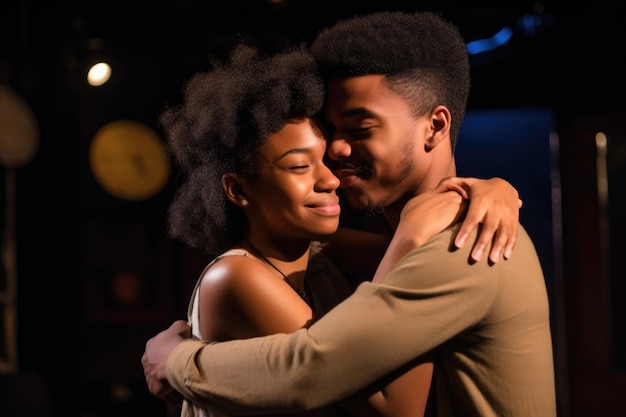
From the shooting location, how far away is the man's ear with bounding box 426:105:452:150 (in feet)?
6.36

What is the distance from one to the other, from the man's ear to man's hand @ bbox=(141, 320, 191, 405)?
0.75m

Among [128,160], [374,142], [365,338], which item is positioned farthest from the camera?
[128,160]

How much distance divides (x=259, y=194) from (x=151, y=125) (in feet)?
14.8

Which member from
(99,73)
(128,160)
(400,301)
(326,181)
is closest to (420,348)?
(400,301)

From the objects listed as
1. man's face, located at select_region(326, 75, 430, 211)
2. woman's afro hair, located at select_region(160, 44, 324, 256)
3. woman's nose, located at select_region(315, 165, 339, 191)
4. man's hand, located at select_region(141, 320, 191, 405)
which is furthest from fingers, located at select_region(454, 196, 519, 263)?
man's hand, located at select_region(141, 320, 191, 405)

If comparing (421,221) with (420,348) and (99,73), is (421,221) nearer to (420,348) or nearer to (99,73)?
(420,348)

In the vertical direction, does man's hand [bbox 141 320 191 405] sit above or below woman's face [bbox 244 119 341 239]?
below

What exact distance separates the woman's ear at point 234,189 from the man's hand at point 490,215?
477mm

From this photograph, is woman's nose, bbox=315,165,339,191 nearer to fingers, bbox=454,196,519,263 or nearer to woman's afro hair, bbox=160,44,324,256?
woman's afro hair, bbox=160,44,324,256

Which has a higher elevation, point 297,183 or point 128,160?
point 128,160

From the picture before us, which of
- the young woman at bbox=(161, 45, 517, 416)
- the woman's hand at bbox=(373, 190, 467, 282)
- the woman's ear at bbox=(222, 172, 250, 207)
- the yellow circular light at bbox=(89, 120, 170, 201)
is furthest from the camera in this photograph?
the yellow circular light at bbox=(89, 120, 170, 201)

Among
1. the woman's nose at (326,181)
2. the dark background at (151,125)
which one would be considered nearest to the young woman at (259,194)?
the woman's nose at (326,181)

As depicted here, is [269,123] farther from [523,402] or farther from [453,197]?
[523,402]

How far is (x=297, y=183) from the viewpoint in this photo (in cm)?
194
